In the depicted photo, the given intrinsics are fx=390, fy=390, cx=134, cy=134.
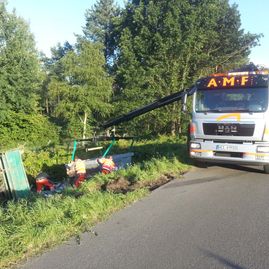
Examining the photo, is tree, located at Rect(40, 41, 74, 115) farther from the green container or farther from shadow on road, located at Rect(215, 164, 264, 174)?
shadow on road, located at Rect(215, 164, 264, 174)

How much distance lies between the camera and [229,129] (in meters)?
10.3

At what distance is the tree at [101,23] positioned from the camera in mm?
45072

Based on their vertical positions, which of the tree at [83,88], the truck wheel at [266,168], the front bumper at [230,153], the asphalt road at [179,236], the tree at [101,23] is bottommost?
the asphalt road at [179,236]

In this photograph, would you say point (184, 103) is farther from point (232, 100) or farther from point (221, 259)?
point (221, 259)

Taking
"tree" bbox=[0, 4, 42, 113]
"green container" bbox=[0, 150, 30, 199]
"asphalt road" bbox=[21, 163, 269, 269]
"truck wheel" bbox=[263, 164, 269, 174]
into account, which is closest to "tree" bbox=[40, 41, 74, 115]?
"tree" bbox=[0, 4, 42, 113]

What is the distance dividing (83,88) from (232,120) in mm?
21463

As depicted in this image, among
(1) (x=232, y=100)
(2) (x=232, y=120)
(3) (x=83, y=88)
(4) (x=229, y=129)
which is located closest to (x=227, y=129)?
(4) (x=229, y=129)

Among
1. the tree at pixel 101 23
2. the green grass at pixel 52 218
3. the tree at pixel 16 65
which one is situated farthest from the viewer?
the tree at pixel 101 23

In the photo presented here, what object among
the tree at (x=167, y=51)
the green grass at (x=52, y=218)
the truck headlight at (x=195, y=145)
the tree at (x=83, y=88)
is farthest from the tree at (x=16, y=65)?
the green grass at (x=52, y=218)

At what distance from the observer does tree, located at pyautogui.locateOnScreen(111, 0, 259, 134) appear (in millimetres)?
28328

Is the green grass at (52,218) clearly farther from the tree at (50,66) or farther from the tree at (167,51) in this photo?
the tree at (50,66)

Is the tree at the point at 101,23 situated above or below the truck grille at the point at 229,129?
above

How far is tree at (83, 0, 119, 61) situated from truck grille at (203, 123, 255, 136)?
34.4 metres

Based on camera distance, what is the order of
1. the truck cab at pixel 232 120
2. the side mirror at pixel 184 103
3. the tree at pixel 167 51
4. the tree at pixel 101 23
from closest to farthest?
the truck cab at pixel 232 120
the side mirror at pixel 184 103
the tree at pixel 167 51
the tree at pixel 101 23
